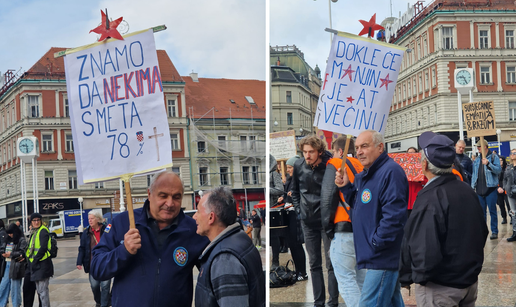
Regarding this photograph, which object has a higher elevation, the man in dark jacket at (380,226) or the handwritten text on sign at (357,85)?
the handwritten text on sign at (357,85)

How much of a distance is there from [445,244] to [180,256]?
156 cm

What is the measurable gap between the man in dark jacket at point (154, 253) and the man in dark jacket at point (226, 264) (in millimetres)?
396

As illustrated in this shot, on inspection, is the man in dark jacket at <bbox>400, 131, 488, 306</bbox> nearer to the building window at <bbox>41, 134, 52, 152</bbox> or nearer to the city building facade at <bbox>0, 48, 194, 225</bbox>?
the city building facade at <bbox>0, 48, 194, 225</bbox>

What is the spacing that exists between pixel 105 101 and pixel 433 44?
52864 mm

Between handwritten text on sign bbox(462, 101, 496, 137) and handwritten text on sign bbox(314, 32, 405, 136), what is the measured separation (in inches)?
269

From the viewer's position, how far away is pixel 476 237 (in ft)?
11.3

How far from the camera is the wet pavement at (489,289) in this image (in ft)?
20.1

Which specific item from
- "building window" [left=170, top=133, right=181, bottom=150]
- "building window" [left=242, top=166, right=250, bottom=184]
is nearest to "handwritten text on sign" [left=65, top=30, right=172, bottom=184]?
"building window" [left=242, top=166, right=250, bottom=184]

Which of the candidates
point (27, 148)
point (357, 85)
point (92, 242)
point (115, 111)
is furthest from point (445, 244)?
point (27, 148)

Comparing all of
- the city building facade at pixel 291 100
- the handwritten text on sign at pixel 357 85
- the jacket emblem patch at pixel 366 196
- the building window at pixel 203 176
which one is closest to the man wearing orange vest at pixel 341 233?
the handwritten text on sign at pixel 357 85

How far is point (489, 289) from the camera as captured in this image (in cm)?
654

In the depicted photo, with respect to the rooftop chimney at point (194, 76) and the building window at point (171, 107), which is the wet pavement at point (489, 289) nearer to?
the building window at point (171, 107)

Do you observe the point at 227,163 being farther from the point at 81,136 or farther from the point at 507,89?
the point at 81,136

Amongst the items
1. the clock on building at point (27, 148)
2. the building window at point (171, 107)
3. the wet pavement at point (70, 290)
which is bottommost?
the wet pavement at point (70, 290)
